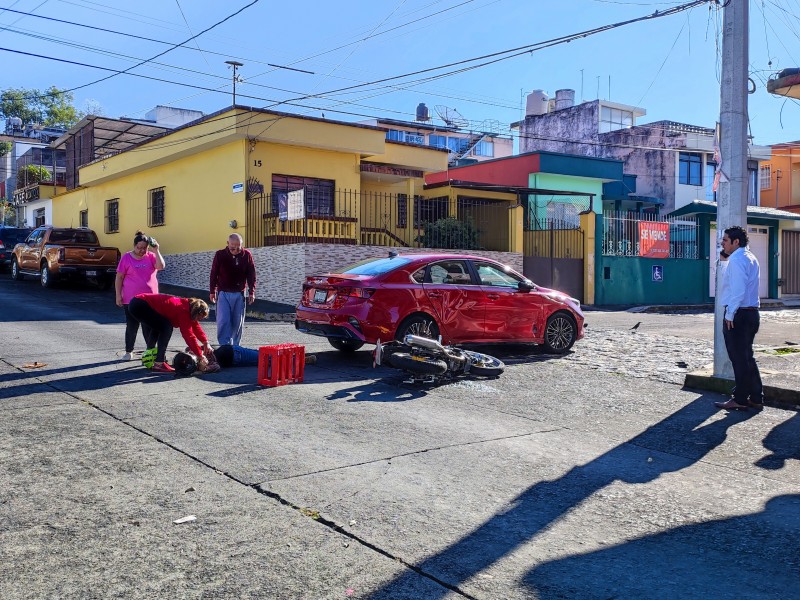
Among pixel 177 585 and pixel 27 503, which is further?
pixel 27 503

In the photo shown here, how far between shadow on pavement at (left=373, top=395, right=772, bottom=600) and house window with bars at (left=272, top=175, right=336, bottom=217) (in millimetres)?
15115

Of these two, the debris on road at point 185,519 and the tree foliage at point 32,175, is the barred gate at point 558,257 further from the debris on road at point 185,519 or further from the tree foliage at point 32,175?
the tree foliage at point 32,175

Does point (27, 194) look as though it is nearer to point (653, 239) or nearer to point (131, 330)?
point (653, 239)

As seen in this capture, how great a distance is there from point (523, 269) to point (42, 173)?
31.3 m

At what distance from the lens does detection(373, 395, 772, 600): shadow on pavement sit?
3578 mm

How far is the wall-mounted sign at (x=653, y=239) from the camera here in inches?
1006

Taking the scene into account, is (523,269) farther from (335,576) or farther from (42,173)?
(42,173)

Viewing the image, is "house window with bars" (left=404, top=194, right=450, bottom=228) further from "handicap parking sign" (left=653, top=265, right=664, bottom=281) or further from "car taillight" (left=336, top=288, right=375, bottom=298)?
"car taillight" (left=336, top=288, right=375, bottom=298)

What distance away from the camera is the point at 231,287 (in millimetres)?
10070

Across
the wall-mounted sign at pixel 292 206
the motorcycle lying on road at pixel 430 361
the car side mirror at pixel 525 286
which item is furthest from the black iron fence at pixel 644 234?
the motorcycle lying on road at pixel 430 361

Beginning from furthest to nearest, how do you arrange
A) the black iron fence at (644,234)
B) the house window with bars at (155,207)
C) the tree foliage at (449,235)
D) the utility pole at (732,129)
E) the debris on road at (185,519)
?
the house window with bars at (155,207) → the black iron fence at (644,234) → the tree foliage at (449,235) → the utility pole at (732,129) → the debris on road at (185,519)

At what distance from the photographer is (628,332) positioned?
Answer: 15.5 m

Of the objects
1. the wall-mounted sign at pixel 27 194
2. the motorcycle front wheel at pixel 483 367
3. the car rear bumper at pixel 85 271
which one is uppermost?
the wall-mounted sign at pixel 27 194

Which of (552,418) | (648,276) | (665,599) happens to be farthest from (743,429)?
(648,276)
